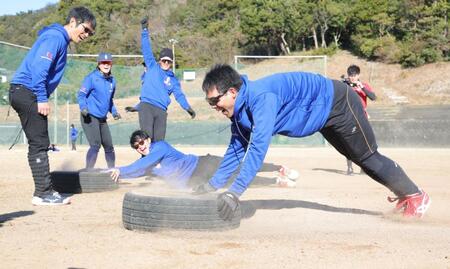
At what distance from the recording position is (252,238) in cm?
474

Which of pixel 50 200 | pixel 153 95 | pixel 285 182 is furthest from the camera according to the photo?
pixel 153 95

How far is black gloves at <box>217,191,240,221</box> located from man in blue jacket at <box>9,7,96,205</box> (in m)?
2.53

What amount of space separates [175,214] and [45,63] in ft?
7.78

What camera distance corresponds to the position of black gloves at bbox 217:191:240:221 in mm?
4659

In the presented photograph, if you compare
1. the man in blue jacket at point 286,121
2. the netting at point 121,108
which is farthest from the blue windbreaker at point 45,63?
the netting at point 121,108

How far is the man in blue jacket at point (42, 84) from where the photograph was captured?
6336 millimetres

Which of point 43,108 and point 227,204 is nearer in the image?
point 227,204

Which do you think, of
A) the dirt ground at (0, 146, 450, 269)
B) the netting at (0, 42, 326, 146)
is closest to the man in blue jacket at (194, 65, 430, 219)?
the dirt ground at (0, 146, 450, 269)

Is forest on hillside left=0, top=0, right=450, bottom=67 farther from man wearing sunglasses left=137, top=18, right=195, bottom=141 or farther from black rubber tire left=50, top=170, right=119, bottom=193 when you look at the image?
black rubber tire left=50, top=170, right=119, bottom=193

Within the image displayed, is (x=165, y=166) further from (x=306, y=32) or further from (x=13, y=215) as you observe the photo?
(x=306, y=32)

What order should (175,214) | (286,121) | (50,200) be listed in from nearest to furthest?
(175,214) → (286,121) → (50,200)

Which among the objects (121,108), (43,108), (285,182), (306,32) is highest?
(306,32)

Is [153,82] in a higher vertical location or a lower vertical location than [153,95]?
higher

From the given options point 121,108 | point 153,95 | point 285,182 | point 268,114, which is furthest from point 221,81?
point 121,108
